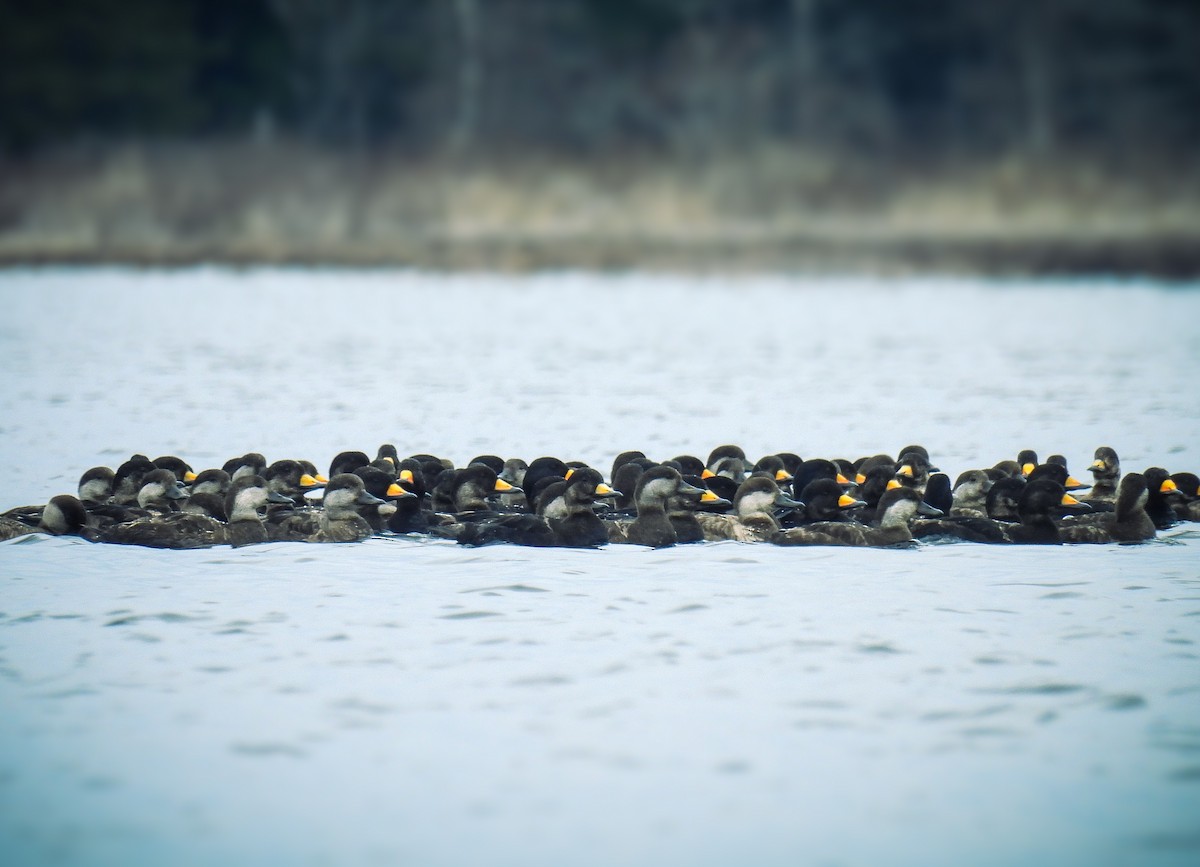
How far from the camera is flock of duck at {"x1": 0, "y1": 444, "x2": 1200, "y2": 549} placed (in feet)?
23.8

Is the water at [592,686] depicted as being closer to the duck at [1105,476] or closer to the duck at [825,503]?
the duck at [825,503]

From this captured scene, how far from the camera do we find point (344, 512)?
7.39m

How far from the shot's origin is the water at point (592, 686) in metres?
4.05

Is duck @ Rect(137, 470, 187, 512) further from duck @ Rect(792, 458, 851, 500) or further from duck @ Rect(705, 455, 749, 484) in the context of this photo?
duck @ Rect(792, 458, 851, 500)

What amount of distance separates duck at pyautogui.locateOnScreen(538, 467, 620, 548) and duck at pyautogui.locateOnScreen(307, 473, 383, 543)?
0.78 meters

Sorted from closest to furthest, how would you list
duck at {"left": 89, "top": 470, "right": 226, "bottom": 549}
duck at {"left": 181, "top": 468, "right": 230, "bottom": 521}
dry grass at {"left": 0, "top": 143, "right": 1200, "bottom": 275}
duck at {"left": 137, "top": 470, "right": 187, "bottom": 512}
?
duck at {"left": 89, "top": 470, "right": 226, "bottom": 549}
duck at {"left": 181, "top": 468, "right": 230, "bottom": 521}
duck at {"left": 137, "top": 470, "right": 187, "bottom": 512}
dry grass at {"left": 0, "top": 143, "right": 1200, "bottom": 275}

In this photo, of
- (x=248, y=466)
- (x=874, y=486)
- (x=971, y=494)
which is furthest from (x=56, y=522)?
(x=971, y=494)

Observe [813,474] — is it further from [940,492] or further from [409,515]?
[409,515]

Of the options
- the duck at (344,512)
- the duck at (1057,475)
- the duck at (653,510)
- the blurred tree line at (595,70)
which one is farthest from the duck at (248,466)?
the blurred tree line at (595,70)

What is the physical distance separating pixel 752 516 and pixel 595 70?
27.4 meters

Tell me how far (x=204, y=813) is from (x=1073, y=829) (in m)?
2.07

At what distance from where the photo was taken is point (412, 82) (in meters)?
35.1

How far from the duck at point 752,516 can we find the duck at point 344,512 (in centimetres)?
145

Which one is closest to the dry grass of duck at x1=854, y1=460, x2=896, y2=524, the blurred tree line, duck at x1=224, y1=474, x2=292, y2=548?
the blurred tree line
